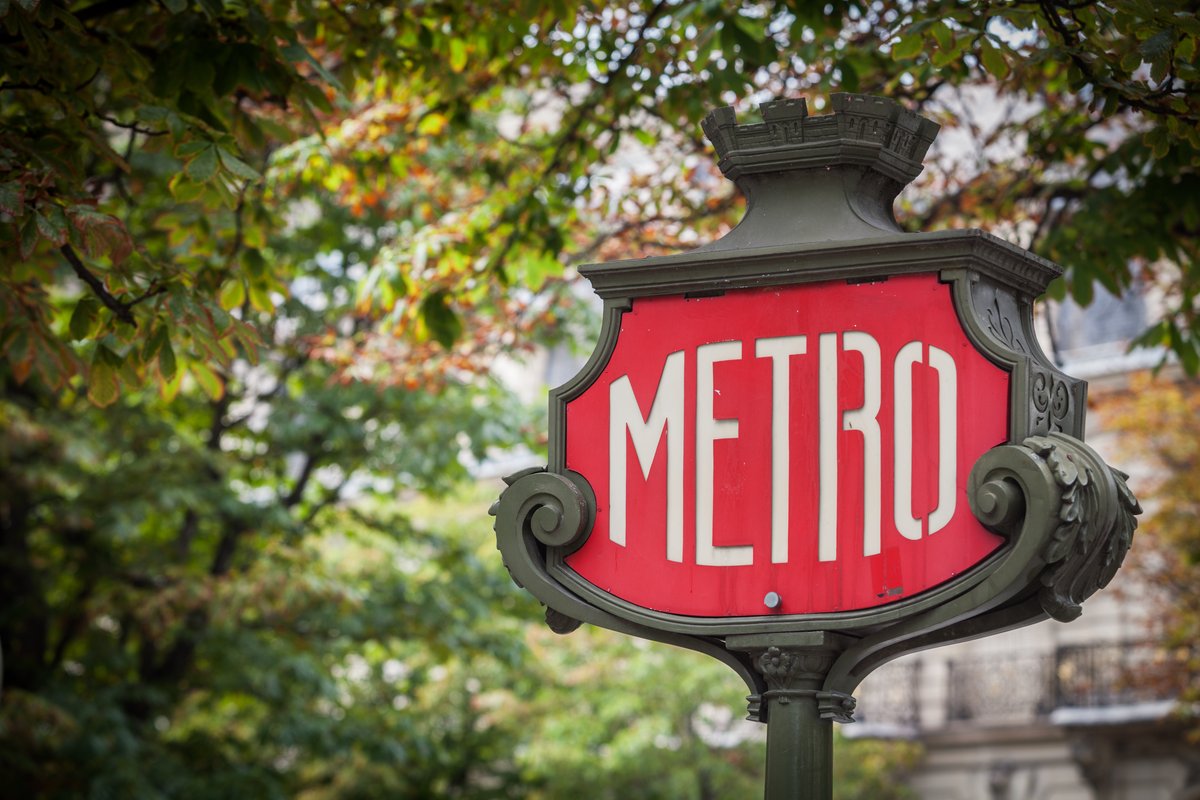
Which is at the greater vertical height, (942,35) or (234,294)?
(942,35)

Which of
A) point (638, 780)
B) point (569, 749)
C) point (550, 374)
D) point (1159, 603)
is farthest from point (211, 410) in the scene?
point (550, 374)

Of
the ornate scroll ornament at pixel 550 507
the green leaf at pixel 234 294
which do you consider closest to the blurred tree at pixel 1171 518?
the green leaf at pixel 234 294

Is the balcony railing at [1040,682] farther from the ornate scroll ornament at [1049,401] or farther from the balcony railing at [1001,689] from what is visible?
the ornate scroll ornament at [1049,401]

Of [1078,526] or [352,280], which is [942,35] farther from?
[352,280]

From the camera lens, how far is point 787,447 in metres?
3.24

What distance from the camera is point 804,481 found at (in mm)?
3215

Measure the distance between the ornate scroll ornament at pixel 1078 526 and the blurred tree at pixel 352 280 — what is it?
2116 millimetres

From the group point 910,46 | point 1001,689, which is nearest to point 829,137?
point 910,46

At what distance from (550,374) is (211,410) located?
60.5 ft

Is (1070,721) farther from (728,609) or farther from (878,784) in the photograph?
(728,609)

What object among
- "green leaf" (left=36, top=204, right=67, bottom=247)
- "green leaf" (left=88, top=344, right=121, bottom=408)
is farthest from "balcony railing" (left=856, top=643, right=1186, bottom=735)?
"green leaf" (left=36, top=204, right=67, bottom=247)

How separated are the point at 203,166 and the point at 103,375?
2.68 ft

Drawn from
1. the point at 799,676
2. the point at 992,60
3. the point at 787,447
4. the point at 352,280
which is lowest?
the point at 799,676

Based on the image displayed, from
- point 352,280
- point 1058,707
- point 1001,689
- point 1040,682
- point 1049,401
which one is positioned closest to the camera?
point 1049,401
